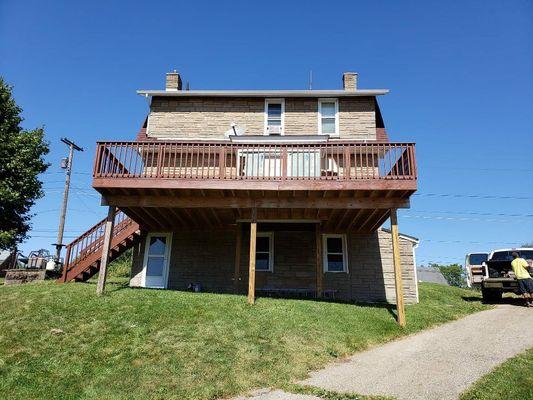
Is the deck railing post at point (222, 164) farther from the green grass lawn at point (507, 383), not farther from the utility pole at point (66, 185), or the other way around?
the utility pole at point (66, 185)

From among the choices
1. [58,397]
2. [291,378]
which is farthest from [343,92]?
[58,397]

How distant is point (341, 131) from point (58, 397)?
13512mm

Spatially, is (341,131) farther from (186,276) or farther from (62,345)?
(62,345)

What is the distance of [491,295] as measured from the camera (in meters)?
14.9

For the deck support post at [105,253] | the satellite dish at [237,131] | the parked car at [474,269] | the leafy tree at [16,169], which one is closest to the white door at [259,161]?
the satellite dish at [237,131]

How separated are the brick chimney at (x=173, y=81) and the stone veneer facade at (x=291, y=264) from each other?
21.8ft

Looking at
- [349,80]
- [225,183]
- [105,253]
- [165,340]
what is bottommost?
[165,340]

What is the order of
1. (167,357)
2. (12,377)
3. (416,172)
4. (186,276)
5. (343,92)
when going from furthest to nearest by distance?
(343,92), (186,276), (416,172), (167,357), (12,377)

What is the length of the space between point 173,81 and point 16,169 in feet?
33.9

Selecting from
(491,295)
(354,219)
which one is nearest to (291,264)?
(354,219)

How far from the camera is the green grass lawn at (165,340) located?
6.36 metres

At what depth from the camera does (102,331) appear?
8.20 meters

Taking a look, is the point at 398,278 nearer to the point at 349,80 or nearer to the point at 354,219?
the point at 354,219

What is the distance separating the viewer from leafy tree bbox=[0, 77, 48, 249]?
20641 millimetres
